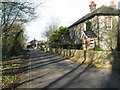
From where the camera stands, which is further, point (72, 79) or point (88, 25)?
point (88, 25)

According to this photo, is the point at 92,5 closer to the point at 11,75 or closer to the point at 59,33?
the point at 59,33

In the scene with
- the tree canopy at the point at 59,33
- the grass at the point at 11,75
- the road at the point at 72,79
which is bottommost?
the grass at the point at 11,75

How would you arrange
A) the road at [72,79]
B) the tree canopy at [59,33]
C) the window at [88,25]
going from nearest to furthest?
the road at [72,79] < the window at [88,25] < the tree canopy at [59,33]

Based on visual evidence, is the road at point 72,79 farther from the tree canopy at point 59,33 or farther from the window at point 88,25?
the tree canopy at point 59,33

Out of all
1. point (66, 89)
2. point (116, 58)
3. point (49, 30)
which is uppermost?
point (49, 30)

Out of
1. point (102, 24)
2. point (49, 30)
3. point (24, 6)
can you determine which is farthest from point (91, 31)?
point (49, 30)

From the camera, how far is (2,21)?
17.2 meters

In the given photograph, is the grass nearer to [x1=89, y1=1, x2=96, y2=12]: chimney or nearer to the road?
the road

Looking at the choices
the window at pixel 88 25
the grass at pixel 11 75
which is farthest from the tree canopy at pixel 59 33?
the grass at pixel 11 75

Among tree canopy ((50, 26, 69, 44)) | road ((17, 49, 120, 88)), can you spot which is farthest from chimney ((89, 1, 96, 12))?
road ((17, 49, 120, 88))

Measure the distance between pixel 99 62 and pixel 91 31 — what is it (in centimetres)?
1622

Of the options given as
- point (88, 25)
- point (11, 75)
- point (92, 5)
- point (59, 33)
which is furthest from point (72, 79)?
point (59, 33)

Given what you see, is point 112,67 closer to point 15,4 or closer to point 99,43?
point 15,4

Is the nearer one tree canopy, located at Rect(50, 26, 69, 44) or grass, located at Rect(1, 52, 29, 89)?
grass, located at Rect(1, 52, 29, 89)
